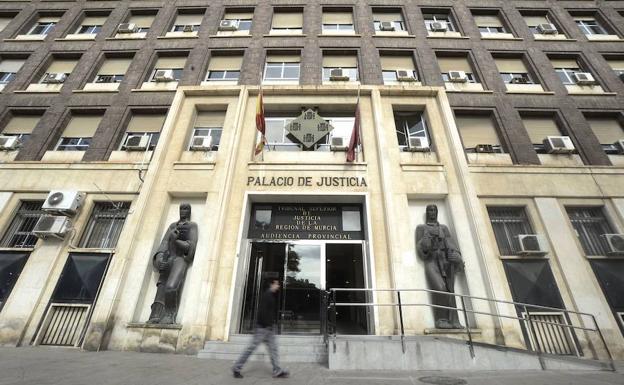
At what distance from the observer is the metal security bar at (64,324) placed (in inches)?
284

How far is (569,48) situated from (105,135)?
19.7 metres

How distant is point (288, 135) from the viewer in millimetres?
10430

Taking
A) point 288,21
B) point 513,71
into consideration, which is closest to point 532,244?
point 513,71

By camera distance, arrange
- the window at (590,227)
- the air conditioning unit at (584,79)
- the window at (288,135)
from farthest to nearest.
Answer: the air conditioning unit at (584,79), the window at (288,135), the window at (590,227)

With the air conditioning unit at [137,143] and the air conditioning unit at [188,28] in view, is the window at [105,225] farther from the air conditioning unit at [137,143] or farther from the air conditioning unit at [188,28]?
the air conditioning unit at [188,28]

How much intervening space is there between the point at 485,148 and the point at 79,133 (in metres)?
15.4

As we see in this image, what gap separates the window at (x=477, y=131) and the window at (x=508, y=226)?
239 centimetres

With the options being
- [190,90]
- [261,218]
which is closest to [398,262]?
[261,218]

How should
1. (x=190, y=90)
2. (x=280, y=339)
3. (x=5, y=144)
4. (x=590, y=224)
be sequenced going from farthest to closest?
(x=190, y=90), (x=5, y=144), (x=590, y=224), (x=280, y=339)

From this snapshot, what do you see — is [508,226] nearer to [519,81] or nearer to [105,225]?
[519,81]

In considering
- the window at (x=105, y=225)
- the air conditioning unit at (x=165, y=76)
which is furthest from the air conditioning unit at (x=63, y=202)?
the air conditioning unit at (x=165, y=76)

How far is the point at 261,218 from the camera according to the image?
30.1ft

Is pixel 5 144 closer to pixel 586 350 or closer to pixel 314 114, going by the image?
pixel 314 114

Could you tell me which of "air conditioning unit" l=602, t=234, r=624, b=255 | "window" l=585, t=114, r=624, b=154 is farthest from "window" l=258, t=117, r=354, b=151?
"window" l=585, t=114, r=624, b=154
